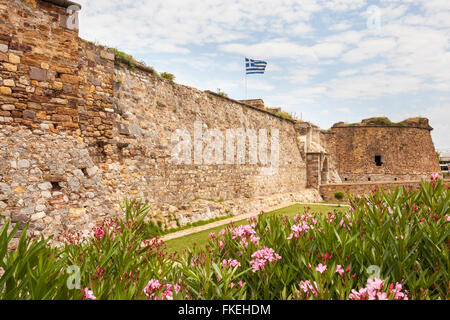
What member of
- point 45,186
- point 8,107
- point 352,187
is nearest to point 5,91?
point 8,107

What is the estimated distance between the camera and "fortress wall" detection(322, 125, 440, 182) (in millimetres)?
31391

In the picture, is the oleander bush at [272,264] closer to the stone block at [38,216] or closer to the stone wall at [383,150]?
the stone block at [38,216]

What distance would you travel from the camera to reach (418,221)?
10.8 ft

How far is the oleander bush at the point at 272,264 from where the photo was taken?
218 cm

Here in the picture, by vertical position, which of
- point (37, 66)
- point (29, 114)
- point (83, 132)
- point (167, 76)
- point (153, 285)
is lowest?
point (153, 285)

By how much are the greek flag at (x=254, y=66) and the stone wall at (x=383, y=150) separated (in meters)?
15.8

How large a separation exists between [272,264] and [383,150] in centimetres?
3286

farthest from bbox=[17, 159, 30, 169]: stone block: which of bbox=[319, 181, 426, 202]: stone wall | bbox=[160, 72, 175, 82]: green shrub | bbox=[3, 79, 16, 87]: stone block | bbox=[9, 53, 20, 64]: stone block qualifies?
bbox=[319, 181, 426, 202]: stone wall

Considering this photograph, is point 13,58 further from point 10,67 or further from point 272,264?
point 272,264

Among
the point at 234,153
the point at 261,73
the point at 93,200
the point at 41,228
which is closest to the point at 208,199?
the point at 234,153

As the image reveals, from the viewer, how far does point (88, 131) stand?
8070mm

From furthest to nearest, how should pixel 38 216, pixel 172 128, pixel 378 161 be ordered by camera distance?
pixel 378 161 < pixel 172 128 < pixel 38 216

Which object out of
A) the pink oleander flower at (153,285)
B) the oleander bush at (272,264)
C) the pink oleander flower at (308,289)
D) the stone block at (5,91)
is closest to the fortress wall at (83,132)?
the stone block at (5,91)

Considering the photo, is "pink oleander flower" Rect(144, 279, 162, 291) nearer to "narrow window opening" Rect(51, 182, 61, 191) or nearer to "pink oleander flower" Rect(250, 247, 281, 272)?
"pink oleander flower" Rect(250, 247, 281, 272)
